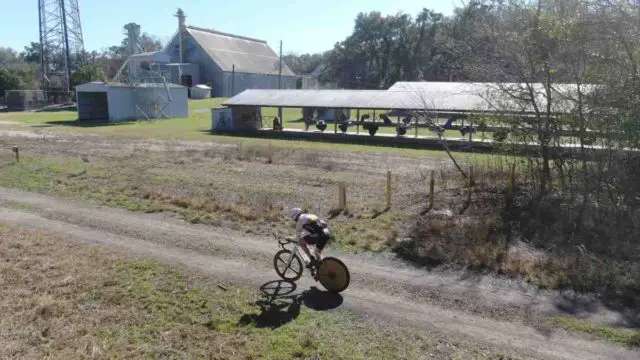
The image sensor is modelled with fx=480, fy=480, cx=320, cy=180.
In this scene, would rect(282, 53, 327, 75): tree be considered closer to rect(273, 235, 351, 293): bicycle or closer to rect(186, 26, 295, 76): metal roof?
rect(186, 26, 295, 76): metal roof

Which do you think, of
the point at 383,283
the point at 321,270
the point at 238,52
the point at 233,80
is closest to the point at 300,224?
the point at 321,270

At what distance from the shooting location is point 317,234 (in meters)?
6.96

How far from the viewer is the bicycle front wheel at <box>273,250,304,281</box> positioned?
7432mm

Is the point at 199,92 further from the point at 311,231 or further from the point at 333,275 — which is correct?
the point at 333,275

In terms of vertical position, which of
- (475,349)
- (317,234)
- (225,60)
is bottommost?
(475,349)

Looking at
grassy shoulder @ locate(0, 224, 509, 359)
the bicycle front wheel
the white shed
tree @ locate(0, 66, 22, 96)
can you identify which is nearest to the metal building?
tree @ locate(0, 66, 22, 96)

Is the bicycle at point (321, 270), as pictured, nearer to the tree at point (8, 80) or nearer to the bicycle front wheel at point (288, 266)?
the bicycle front wheel at point (288, 266)

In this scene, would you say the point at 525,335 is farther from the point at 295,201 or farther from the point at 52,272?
the point at 295,201

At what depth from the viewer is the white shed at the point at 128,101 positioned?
→ 42781 mm

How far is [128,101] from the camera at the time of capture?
44188mm

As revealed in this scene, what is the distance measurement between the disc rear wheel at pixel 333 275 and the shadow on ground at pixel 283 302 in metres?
0.12

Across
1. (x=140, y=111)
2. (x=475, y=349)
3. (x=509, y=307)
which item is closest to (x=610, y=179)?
(x=509, y=307)

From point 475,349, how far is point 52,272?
639 cm

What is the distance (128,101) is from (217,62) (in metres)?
31.6
